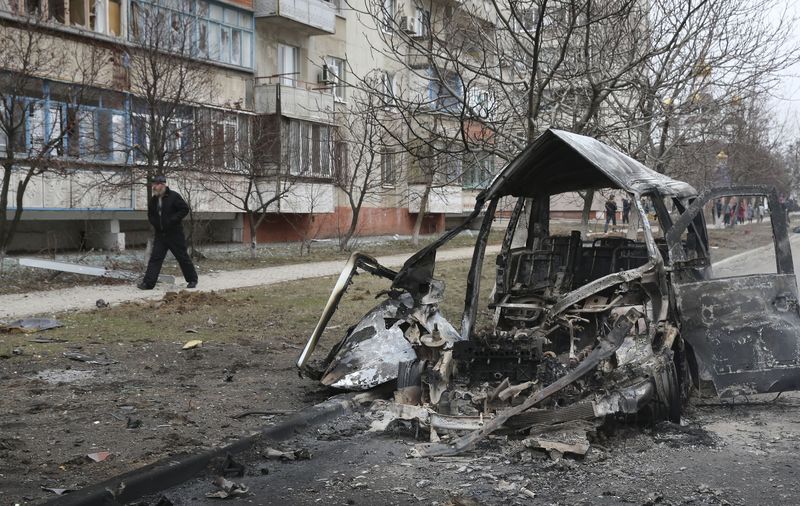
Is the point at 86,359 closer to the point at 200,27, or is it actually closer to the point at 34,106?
the point at 34,106

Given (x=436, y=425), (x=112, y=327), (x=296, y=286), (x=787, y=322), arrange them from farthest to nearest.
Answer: (x=296, y=286), (x=112, y=327), (x=787, y=322), (x=436, y=425)

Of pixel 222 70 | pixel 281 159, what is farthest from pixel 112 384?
pixel 222 70

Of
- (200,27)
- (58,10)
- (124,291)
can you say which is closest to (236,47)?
(200,27)

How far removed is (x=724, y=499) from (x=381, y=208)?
2739 centimetres

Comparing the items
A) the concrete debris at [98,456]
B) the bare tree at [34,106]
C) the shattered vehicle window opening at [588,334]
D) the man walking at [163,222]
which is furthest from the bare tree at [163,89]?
the concrete debris at [98,456]

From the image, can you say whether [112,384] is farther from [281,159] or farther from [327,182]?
[327,182]

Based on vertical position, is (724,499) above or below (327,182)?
below

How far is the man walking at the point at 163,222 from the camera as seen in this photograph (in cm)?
1275

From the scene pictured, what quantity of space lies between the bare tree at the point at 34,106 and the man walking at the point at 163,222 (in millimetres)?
2568

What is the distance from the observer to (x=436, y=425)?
5.48 metres

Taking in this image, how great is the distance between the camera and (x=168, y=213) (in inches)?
504

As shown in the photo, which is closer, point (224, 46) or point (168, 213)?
point (168, 213)

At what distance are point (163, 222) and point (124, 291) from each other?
1.32 m

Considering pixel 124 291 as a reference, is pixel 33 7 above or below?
above
